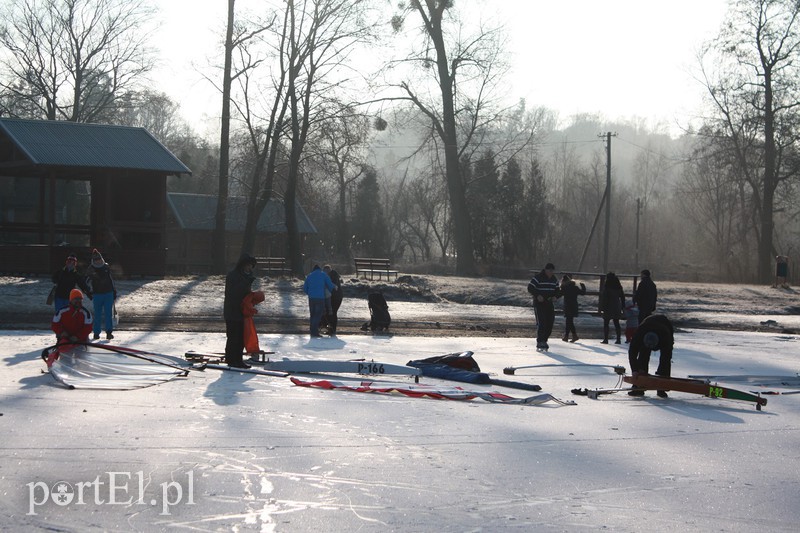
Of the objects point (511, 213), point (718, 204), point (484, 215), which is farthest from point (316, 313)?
point (718, 204)

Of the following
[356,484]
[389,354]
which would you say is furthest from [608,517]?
[389,354]

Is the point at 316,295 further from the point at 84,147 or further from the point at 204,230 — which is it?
the point at 204,230

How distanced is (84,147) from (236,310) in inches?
892

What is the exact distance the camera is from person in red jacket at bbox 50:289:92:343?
12625 millimetres

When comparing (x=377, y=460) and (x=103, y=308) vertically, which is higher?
(x=103, y=308)

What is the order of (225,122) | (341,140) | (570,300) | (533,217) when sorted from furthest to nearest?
(533,217), (341,140), (225,122), (570,300)

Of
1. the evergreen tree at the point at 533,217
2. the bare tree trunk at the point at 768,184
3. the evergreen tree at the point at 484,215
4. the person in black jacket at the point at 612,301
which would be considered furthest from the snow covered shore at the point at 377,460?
the evergreen tree at the point at 533,217

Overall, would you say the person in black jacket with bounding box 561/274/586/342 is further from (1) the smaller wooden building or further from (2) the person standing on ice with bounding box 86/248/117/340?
(1) the smaller wooden building

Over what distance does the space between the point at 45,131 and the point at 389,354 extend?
23.1m

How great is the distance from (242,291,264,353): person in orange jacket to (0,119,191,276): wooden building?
17993 millimetres

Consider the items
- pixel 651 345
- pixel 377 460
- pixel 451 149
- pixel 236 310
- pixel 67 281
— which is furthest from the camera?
pixel 451 149

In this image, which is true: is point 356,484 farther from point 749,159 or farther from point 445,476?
→ point 749,159

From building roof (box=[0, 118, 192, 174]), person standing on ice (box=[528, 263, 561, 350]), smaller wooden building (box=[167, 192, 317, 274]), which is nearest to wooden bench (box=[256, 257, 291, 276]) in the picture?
building roof (box=[0, 118, 192, 174])

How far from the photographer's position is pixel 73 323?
1270 centimetres
